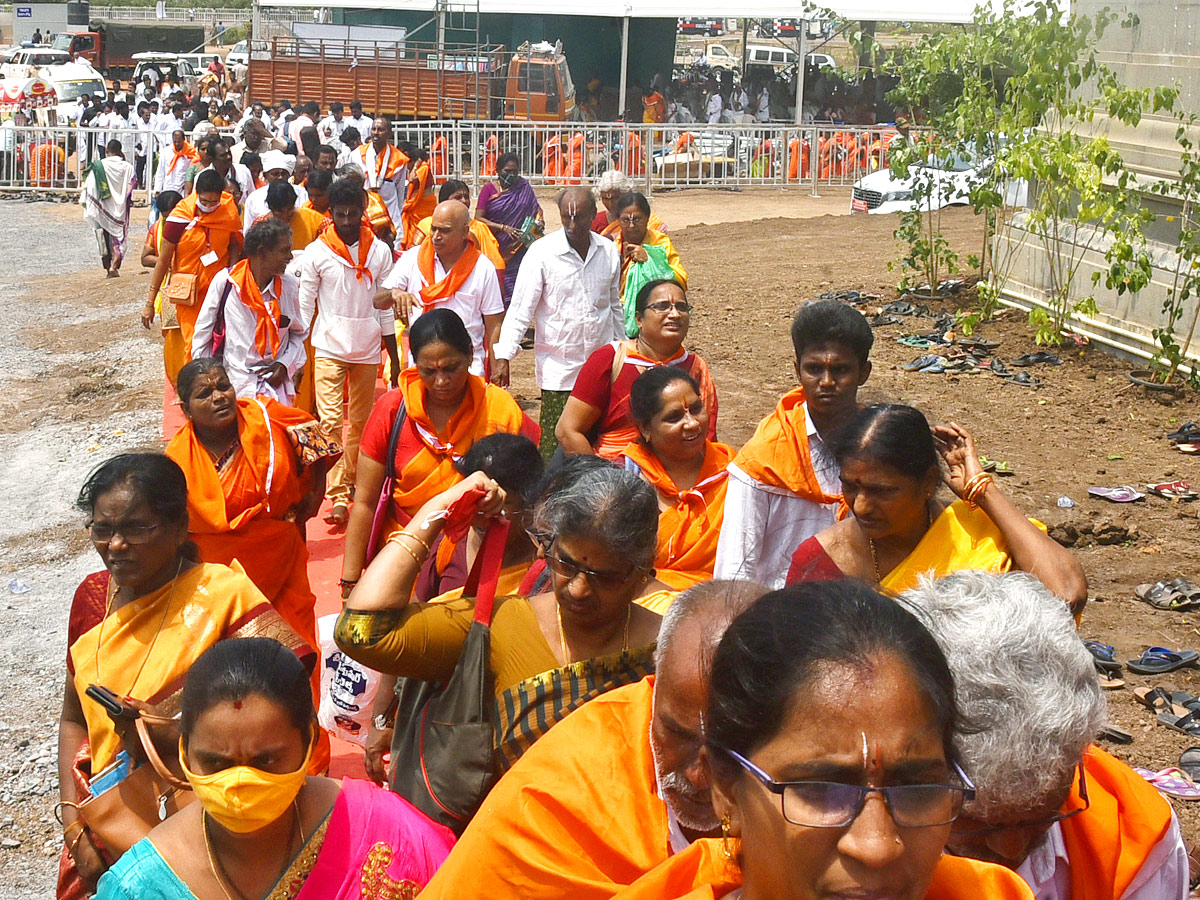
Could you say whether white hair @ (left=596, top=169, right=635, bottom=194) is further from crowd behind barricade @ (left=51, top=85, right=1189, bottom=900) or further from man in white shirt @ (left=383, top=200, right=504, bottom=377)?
crowd behind barricade @ (left=51, top=85, right=1189, bottom=900)

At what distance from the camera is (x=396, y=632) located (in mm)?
3285

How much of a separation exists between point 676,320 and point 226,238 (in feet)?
18.9

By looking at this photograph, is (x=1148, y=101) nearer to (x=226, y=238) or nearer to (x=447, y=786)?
(x=226, y=238)

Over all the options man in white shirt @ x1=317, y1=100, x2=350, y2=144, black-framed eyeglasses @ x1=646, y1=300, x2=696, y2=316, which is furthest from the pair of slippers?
man in white shirt @ x1=317, y1=100, x2=350, y2=144

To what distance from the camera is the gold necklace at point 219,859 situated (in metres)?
2.85

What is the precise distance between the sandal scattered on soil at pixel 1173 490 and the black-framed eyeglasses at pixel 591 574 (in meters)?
5.77

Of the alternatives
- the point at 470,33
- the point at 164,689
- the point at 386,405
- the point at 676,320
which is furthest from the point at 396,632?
the point at 470,33

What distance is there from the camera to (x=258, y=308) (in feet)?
26.2

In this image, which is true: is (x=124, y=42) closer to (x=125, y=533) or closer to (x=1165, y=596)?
(x=1165, y=596)

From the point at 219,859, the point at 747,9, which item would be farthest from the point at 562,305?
the point at 747,9

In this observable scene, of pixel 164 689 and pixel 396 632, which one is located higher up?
pixel 396 632

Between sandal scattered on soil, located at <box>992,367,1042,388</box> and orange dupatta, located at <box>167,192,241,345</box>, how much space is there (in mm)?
6003

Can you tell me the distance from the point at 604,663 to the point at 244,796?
0.84 metres

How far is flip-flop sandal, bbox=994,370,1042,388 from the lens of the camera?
10.6m
